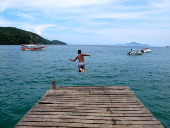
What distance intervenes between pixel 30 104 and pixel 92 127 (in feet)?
28.8

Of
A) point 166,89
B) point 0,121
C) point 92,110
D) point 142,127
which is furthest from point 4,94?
point 166,89

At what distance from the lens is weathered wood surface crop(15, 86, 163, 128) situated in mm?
6150

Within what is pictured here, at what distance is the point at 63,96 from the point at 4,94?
9372mm

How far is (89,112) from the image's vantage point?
708 centimetres

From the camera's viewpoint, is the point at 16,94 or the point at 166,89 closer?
the point at 16,94

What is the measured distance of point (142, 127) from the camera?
19.4 ft

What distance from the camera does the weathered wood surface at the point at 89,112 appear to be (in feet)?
20.2

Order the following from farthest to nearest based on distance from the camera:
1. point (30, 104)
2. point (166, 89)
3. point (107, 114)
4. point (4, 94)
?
1. point (166, 89)
2. point (4, 94)
3. point (30, 104)
4. point (107, 114)

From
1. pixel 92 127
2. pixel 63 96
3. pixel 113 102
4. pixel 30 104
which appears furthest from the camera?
pixel 30 104

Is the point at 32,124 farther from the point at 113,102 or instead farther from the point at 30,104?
the point at 30,104

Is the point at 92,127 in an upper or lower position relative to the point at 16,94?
upper

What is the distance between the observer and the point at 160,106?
42.6ft

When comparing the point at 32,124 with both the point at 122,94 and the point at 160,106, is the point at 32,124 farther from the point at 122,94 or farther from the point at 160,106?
the point at 160,106

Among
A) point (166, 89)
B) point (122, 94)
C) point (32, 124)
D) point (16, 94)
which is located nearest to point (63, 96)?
point (32, 124)
